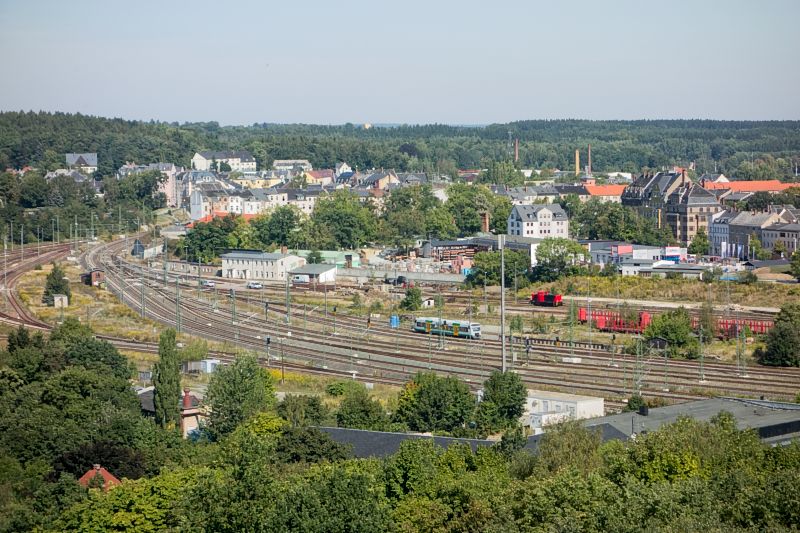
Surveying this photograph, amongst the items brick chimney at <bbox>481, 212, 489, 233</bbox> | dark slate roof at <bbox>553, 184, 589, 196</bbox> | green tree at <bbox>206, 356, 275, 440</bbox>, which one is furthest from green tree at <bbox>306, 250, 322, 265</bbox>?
green tree at <bbox>206, 356, 275, 440</bbox>

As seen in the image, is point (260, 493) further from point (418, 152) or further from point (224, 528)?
point (418, 152)

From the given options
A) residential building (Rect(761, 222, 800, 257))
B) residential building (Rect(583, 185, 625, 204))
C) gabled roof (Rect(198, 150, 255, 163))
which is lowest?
residential building (Rect(761, 222, 800, 257))

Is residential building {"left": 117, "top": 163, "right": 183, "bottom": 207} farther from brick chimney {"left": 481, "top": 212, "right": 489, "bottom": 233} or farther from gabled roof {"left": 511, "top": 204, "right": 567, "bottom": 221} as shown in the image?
gabled roof {"left": 511, "top": 204, "right": 567, "bottom": 221}

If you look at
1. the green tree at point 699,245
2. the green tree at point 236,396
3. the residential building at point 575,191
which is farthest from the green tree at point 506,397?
the residential building at point 575,191

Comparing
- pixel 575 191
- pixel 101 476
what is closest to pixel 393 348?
pixel 101 476

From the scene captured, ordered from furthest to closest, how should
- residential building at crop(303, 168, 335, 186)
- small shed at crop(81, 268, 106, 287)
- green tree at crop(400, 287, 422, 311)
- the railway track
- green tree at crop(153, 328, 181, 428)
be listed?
residential building at crop(303, 168, 335, 186) → small shed at crop(81, 268, 106, 287) → green tree at crop(400, 287, 422, 311) → the railway track → green tree at crop(153, 328, 181, 428)

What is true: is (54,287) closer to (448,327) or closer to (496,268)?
(448,327)
